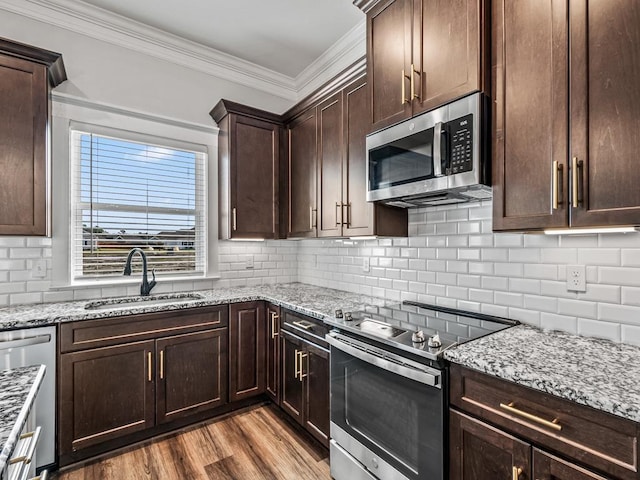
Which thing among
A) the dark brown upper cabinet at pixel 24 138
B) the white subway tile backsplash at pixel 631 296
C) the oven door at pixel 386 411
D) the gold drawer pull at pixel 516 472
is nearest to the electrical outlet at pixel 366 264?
the oven door at pixel 386 411

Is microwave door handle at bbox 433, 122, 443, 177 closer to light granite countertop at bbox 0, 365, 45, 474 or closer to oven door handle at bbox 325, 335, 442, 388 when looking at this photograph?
oven door handle at bbox 325, 335, 442, 388

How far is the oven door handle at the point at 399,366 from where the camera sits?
4.38ft

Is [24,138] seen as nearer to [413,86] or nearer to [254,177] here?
[254,177]

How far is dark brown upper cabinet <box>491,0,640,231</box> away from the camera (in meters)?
1.14

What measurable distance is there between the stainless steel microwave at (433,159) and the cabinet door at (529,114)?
8 centimetres

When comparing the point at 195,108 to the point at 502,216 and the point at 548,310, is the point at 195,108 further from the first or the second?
the point at 548,310

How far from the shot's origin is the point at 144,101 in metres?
2.77

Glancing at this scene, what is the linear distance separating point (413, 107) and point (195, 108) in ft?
6.81

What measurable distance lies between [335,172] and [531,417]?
1893 millimetres

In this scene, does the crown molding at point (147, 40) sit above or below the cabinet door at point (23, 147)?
above

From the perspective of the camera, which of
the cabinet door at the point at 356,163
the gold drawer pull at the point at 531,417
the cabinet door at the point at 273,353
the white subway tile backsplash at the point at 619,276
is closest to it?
the gold drawer pull at the point at 531,417

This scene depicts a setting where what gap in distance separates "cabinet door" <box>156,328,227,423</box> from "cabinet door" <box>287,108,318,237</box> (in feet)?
3.49

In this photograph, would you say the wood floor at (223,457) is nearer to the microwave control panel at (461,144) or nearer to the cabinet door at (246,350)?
the cabinet door at (246,350)

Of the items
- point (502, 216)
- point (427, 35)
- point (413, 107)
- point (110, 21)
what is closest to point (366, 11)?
point (427, 35)
